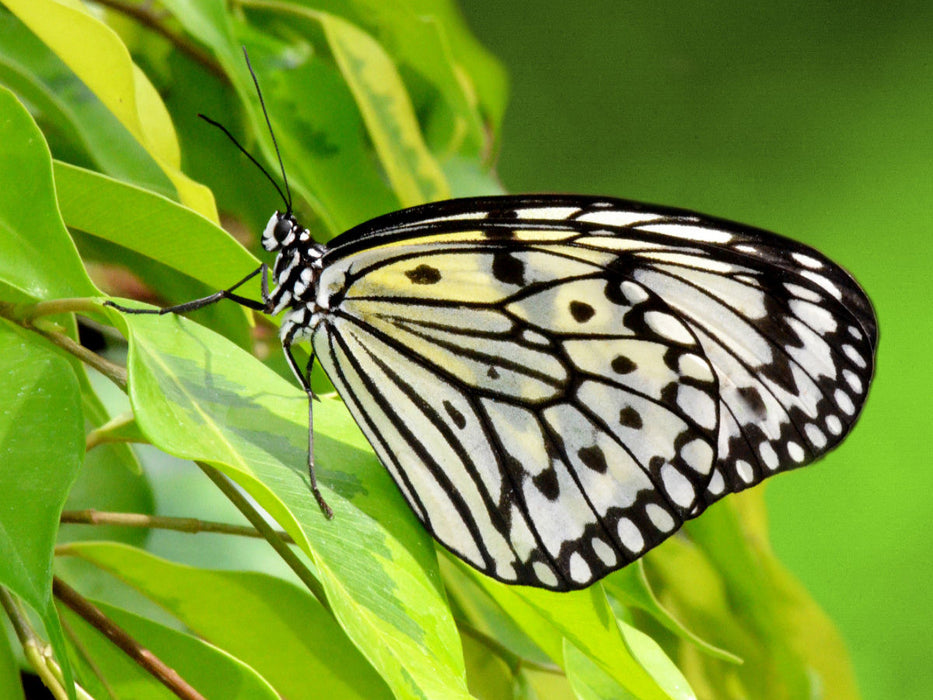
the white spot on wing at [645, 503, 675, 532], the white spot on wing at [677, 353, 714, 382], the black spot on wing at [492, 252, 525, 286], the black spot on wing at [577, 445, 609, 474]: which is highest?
the black spot on wing at [492, 252, 525, 286]

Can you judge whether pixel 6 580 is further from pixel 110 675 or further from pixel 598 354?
pixel 598 354

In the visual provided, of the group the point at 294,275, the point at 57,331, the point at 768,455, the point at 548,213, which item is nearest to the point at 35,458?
the point at 57,331

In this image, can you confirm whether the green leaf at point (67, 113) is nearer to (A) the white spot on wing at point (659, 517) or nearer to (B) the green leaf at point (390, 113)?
(B) the green leaf at point (390, 113)

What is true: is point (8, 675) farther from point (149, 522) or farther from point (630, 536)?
point (630, 536)

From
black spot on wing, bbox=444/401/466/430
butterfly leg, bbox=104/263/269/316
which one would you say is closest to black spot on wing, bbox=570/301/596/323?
black spot on wing, bbox=444/401/466/430

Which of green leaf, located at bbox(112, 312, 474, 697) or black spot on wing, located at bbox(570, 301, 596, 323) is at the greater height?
black spot on wing, located at bbox(570, 301, 596, 323)

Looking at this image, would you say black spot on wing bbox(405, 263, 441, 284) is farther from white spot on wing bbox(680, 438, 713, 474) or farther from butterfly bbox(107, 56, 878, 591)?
white spot on wing bbox(680, 438, 713, 474)

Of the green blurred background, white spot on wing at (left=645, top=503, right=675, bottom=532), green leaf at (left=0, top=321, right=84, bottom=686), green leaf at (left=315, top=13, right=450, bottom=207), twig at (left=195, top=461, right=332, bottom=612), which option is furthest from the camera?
the green blurred background
